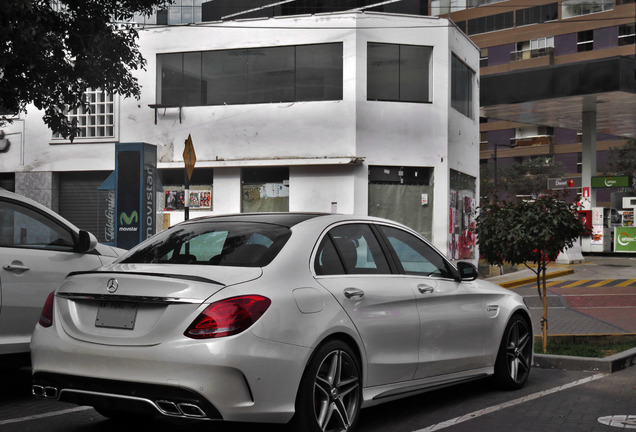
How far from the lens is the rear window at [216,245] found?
17.2 ft

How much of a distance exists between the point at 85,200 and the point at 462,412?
23.1 m

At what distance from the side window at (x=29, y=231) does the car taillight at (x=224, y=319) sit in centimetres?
294

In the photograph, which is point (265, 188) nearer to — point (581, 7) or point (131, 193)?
point (131, 193)

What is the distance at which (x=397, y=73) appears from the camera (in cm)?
2575

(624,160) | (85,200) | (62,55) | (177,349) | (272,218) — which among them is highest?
(624,160)

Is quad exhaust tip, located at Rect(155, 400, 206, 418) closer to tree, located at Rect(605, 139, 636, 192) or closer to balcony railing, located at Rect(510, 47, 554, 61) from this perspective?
tree, located at Rect(605, 139, 636, 192)

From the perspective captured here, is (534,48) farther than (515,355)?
Yes

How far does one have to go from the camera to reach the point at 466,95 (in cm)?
2886

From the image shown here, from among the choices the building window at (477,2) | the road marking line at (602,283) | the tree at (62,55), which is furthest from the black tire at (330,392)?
the building window at (477,2)

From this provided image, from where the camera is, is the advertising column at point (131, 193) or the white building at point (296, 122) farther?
the white building at point (296, 122)

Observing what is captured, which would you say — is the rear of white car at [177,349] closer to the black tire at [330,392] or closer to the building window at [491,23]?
the black tire at [330,392]

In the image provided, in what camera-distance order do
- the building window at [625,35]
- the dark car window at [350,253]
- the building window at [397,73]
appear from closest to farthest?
the dark car window at [350,253] < the building window at [397,73] < the building window at [625,35]

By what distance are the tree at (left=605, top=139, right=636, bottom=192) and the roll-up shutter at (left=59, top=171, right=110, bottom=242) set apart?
42.9 meters

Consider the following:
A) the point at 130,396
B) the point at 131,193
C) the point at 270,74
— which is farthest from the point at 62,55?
the point at 270,74
